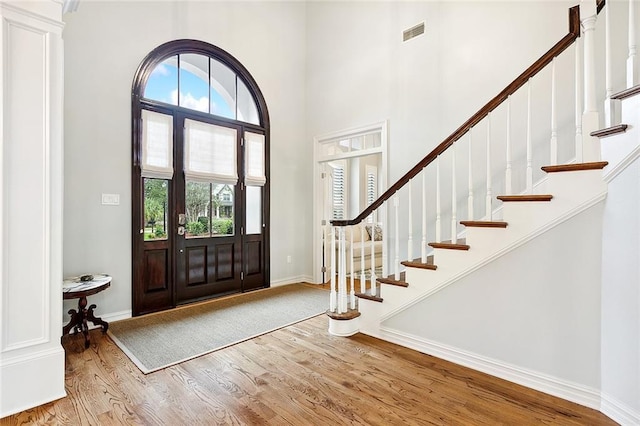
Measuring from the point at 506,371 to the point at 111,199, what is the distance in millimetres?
3891

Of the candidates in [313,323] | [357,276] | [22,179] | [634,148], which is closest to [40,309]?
[22,179]

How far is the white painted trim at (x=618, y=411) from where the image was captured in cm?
157

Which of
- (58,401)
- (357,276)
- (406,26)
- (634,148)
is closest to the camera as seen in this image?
(634,148)

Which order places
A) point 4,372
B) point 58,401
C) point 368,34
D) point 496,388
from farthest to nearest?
point 368,34 < point 496,388 < point 58,401 < point 4,372

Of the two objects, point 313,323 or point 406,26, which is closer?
point 313,323

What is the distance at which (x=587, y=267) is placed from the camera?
5.98 feet

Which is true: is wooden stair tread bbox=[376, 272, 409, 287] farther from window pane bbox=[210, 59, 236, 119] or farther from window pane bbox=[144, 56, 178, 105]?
window pane bbox=[144, 56, 178, 105]

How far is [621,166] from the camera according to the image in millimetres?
1678

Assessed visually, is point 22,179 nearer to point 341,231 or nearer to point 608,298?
point 341,231

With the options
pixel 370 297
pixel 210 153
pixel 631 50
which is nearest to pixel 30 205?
pixel 210 153

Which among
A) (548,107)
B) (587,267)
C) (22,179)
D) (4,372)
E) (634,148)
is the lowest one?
(4,372)

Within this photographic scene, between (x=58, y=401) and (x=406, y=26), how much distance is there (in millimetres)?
4889

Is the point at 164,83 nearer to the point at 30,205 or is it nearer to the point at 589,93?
the point at 30,205

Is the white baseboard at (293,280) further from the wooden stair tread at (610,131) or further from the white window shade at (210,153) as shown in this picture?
the wooden stair tread at (610,131)
